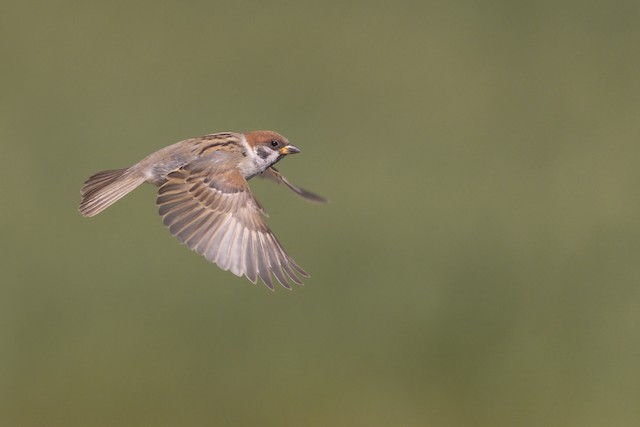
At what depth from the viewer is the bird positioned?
295 centimetres

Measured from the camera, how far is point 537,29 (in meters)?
8.16

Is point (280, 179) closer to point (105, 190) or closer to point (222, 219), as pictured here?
point (222, 219)

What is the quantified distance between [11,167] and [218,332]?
6.13ft

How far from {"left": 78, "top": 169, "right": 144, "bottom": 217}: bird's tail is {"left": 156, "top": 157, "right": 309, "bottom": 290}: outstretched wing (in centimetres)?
15

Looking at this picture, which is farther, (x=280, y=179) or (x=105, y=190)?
→ (x=280, y=179)

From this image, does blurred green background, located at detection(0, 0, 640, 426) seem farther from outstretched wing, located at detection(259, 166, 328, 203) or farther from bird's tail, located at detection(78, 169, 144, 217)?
bird's tail, located at detection(78, 169, 144, 217)

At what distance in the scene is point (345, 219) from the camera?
6215mm

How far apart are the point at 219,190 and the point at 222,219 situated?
80 mm

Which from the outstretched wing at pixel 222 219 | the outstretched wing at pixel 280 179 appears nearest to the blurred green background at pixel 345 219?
the outstretched wing at pixel 280 179

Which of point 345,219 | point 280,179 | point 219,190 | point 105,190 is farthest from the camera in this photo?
point 345,219

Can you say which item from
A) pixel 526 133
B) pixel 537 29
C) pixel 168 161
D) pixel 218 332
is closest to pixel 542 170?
pixel 526 133

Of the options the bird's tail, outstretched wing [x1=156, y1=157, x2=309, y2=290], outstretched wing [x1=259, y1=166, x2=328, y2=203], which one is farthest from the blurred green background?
outstretched wing [x1=156, y1=157, x2=309, y2=290]

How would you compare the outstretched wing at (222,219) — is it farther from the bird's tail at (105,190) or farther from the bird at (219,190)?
the bird's tail at (105,190)

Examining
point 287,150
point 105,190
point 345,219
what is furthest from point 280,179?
point 345,219
